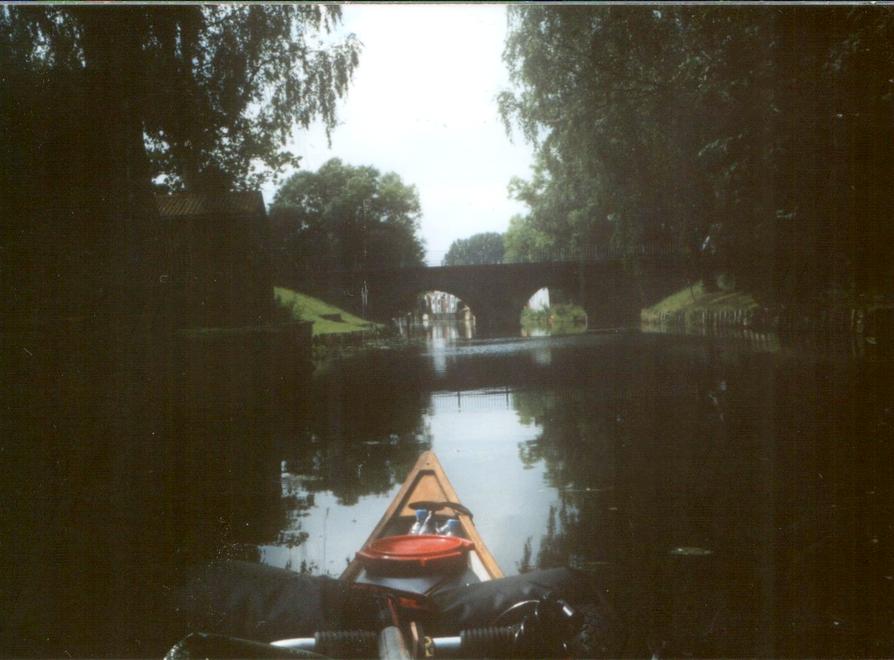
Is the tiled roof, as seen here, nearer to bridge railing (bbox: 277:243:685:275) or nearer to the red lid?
the red lid

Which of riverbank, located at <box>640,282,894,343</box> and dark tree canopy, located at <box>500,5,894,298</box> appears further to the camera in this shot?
riverbank, located at <box>640,282,894,343</box>

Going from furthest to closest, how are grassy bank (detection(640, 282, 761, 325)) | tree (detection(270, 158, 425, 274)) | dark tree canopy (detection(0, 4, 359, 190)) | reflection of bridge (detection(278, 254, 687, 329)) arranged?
reflection of bridge (detection(278, 254, 687, 329)) < grassy bank (detection(640, 282, 761, 325)) < tree (detection(270, 158, 425, 274)) < dark tree canopy (detection(0, 4, 359, 190))

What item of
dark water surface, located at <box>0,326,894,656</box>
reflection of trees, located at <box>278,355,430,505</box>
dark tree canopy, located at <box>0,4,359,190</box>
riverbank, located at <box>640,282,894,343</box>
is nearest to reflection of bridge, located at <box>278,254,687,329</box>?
riverbank, located at <box>640,282,894,343</box>

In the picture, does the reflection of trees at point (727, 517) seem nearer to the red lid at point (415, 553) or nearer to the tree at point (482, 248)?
the red lid at point (415, 553)

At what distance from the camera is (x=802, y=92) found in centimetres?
1071

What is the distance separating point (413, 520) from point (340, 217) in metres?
20.8

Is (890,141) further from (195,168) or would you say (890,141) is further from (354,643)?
(354,643)

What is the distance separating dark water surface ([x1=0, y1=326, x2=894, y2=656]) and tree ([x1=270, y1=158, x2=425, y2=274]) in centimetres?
986

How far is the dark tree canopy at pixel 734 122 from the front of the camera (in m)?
10.4

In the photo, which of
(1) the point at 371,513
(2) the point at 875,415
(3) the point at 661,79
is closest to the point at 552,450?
(1) the point at 371,513

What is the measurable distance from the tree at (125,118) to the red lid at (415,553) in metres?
4.21

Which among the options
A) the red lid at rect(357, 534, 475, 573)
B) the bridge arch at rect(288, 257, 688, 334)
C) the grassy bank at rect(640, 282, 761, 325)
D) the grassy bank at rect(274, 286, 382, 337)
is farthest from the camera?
the bridge arch at rect(288, 257, 688, 334)

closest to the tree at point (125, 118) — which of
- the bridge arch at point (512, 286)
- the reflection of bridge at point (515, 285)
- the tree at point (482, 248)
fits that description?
the reflection of bridge at point (515, 285)

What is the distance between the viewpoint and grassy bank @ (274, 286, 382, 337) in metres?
24.9
